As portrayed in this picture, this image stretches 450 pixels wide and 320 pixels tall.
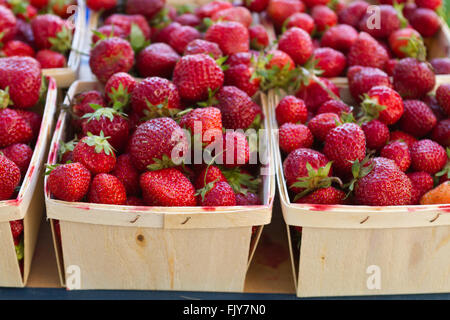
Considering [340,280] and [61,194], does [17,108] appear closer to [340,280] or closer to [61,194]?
[61,194]

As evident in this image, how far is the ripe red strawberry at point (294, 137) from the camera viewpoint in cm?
138

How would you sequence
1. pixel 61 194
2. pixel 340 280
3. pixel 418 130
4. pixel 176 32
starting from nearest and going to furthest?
pixel 61 194, pixel 340 280, pixel 418 130, pixel 176 32

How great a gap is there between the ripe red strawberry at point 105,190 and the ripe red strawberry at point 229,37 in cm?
63

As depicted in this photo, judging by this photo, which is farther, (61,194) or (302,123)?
(302,123)

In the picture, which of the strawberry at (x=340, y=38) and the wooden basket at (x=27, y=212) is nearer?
the wooden basket at (x=27, y=212)

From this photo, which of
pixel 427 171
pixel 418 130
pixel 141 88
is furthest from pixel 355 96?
pixel 141 88

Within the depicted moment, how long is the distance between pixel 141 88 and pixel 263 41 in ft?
2.02

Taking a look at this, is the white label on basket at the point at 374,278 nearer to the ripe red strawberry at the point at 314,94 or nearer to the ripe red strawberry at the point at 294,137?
the ripe red strawberry at the point at 294,137

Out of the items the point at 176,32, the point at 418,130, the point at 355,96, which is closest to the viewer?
the point at 418,130

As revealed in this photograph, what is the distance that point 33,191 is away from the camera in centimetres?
127

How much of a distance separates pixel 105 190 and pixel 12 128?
37 cm

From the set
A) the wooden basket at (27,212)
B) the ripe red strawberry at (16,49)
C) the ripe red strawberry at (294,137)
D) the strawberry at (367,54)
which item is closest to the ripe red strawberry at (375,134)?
the ripe red strawberry at (294,137)

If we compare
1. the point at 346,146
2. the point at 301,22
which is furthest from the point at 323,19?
the point at 346,146
